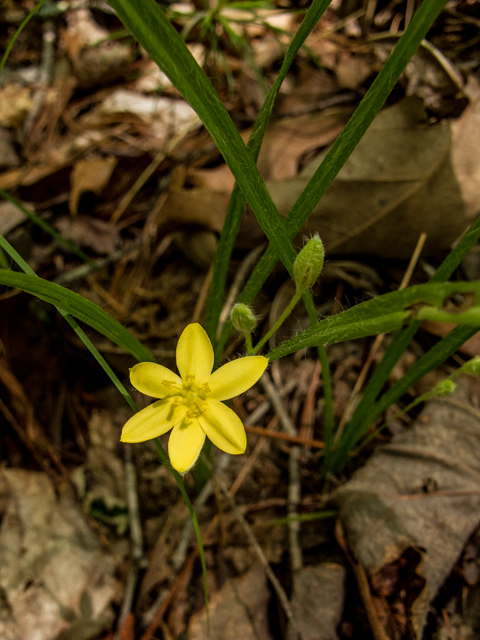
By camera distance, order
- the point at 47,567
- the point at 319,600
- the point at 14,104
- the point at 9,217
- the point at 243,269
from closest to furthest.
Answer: the point at 319,600
the point at 47,567
the point at 243,269
the point at 9,217
the point at 14,104

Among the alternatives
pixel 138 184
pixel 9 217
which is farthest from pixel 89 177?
pixel 9 217

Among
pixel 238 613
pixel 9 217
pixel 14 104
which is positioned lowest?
pixel 238 613

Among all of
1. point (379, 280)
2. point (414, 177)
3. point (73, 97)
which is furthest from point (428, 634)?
point (73, 97)

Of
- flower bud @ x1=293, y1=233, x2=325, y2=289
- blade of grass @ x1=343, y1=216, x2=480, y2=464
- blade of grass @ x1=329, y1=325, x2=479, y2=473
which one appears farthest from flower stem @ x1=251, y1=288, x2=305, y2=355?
blade of grass @ x1=329, y1=325, x2=479, y2=473

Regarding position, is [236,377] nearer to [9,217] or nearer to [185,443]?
[185,443]

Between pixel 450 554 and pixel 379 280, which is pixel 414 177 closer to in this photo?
pixel 379 280

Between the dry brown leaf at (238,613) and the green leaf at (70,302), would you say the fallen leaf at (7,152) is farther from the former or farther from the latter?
the dry brown leaf at (238,613)

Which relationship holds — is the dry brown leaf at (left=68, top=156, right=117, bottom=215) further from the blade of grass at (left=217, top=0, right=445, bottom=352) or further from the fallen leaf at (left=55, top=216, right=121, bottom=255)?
the blade of grass at (left=217, top=0, right=445, bottom=352)
